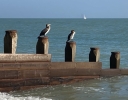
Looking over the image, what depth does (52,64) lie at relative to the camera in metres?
15.2

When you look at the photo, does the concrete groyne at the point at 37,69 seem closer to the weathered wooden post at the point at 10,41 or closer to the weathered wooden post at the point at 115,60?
the weathered wooden post at the point at 10,41

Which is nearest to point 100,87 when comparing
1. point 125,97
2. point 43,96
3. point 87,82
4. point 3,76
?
point 87,82

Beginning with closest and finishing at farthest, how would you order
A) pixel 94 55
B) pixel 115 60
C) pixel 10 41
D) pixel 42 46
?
pixel 10 41, pixel 42 46, pixel 94 55, pixel 115 60

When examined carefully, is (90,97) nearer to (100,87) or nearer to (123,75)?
(100,87)

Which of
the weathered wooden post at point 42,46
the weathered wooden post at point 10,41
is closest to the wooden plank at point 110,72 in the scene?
the weathered wooden post at point 42,46

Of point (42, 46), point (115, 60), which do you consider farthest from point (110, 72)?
point (42, 46)

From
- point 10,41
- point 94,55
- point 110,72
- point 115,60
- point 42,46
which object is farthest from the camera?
point 115,60

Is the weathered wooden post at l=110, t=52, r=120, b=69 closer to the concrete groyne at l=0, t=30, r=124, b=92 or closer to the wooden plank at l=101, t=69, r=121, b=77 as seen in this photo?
the wooden plank at l=101, t=69, r=121, b=77

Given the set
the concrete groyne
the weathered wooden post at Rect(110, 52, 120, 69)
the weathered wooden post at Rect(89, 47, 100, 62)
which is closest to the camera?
the concrete groyne

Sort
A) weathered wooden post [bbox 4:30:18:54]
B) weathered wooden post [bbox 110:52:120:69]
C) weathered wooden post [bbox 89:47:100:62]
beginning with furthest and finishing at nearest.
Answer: weathered wooden post [bbox 110:52:120:69] → weathered wooden post [bbox 89:47:100:62] → weathered wooden post [bbox 4:30:18:54]

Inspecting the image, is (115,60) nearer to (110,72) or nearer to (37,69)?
(110,72)

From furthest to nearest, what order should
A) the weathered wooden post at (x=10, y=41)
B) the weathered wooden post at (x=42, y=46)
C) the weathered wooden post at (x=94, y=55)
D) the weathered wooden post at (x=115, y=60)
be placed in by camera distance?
the weathered wooden post at (x=115, y=60) → the weathered wooden post at (x=94, y=55) → the weathered wooden post at (x=42, y=46) → the weathered wooden post at (x=10, y=41)

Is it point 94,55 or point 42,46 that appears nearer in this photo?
point 42,46

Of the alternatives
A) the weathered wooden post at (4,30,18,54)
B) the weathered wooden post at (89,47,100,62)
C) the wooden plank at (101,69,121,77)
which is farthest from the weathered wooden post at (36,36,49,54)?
the wooden plank at (101,69,121,77)
